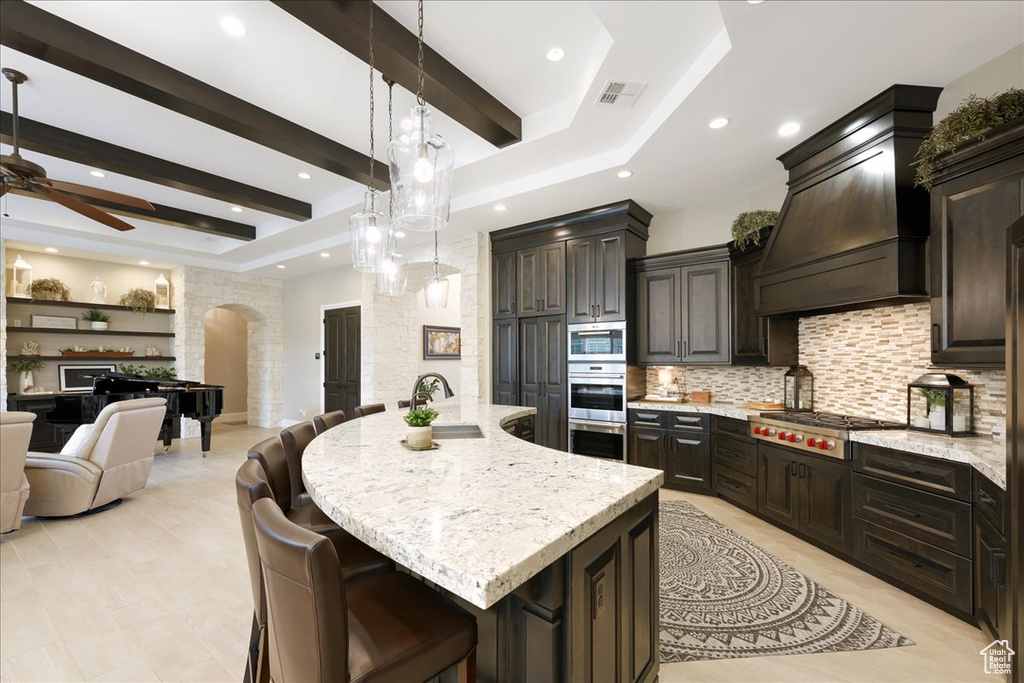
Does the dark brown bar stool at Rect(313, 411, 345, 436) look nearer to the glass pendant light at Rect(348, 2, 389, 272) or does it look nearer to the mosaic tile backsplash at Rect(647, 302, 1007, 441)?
the glass pendant light at Rect(348, 2, 389, 272)

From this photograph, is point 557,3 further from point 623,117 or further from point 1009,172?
point 1009,172

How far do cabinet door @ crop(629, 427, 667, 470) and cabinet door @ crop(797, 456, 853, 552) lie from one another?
4.40 ft

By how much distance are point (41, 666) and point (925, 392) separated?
4.80 metres

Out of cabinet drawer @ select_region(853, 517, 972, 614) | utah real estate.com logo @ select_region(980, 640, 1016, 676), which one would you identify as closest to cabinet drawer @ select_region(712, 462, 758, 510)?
cabinet drawer @ select_region(853, 517, 972, 614)

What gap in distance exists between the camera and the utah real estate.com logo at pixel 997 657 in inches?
70.7

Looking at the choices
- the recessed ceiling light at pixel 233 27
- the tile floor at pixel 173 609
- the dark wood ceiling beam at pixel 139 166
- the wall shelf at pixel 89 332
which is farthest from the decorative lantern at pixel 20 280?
the recessed ceiling light at pixel 233 27

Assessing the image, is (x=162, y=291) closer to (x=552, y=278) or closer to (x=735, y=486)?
(x=552, y=278)

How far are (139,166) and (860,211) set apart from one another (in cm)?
594

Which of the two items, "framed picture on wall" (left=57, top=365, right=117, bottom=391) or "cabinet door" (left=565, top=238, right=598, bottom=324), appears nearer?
"cabinet door" (left=565, top=238, right=598, bottom=324)

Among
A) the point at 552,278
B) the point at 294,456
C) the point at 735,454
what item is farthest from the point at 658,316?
the point at 294,456

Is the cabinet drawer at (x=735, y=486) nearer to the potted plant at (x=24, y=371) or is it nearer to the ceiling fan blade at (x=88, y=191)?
the ceiling fan blade at (x=88, y=191)

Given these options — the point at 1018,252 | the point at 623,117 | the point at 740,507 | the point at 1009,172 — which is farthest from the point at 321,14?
the point at 740,507

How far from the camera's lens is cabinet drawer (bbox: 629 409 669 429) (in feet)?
14.0

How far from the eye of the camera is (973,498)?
2119 mm
